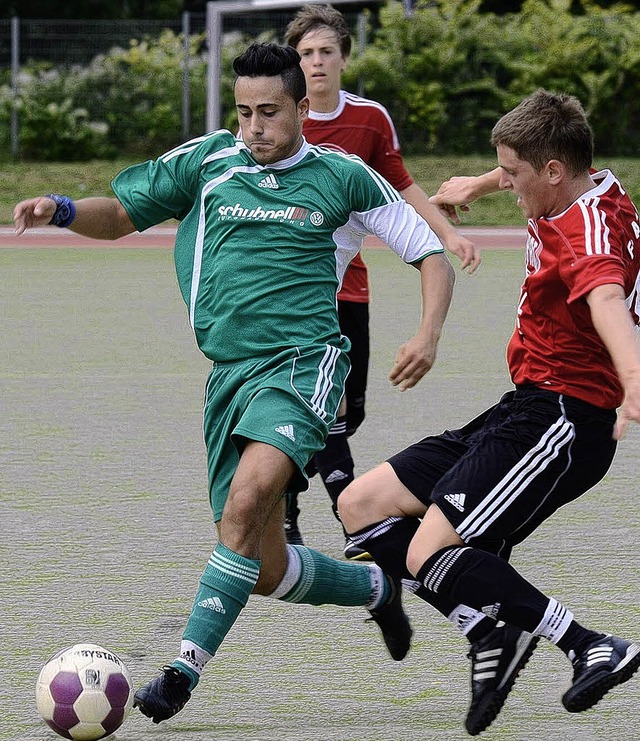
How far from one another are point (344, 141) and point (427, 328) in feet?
7.38

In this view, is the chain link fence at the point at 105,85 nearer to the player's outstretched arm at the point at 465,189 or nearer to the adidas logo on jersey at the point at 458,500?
the player's outstretched arm at the point at 465,189

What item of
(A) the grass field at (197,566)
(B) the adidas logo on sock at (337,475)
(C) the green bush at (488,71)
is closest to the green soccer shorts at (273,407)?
(A) the grass field at (197,566)

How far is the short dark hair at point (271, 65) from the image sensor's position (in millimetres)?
4012

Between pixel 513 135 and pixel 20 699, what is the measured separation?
202 cm

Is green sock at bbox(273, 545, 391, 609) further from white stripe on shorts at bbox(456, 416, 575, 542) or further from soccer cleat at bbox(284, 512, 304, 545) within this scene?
soccer cleat at bbox(284, 512, 304, 545)

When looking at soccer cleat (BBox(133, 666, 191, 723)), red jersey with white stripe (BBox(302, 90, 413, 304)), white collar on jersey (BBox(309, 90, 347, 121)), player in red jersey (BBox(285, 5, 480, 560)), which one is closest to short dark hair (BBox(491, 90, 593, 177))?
soccer cleat (BBox(133, 666, 191, 723))

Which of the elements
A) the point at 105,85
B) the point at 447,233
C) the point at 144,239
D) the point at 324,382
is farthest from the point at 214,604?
the point at 105,85

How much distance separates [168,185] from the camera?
13.5ft

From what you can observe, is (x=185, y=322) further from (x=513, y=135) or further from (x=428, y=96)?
(x=428, y=96)

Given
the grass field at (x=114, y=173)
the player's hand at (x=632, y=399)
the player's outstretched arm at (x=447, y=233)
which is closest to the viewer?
the player's hand at (x=632, y=399)

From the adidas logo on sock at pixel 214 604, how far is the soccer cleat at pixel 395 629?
1.92 feet

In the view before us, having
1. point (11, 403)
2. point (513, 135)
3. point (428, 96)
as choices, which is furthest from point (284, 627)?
point (428, 96)

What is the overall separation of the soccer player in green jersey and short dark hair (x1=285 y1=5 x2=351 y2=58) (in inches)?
74.2

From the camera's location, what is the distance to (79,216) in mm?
4039
